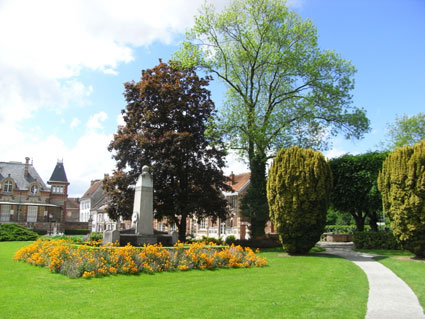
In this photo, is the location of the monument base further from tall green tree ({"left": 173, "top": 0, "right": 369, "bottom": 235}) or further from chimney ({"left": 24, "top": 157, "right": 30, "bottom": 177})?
chimney ({"left": 24, "top": 157, "right": 30, "bottom": 177})

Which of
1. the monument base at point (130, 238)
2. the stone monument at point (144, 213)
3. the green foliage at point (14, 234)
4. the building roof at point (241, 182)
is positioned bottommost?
the green foliage at point (14, 234)

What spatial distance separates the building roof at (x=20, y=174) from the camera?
60.6m

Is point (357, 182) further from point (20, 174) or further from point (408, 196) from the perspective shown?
point (20, 174)

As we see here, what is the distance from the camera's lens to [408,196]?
1753 centimetres

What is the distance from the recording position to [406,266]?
15664 millimetres

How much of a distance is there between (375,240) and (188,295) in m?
19.9

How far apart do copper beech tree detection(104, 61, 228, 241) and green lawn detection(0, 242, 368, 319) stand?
1319cm

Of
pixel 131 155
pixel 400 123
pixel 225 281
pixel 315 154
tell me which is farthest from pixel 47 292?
pixel 400 123

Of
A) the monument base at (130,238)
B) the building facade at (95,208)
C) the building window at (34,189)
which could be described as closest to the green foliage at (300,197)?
the monument base at (130,238)

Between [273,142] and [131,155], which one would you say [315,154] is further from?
[131,155]

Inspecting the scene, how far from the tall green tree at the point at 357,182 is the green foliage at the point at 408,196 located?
824cm

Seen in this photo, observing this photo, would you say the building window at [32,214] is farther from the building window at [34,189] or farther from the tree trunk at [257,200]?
the tree trunk at [257,200]

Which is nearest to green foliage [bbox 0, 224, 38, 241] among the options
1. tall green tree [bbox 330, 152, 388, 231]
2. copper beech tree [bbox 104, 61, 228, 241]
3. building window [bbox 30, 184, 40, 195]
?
copper beech tree [bbox 104, 61, 228, 241]

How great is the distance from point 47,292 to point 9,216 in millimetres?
57375
